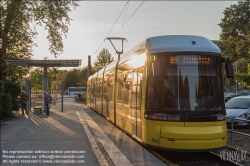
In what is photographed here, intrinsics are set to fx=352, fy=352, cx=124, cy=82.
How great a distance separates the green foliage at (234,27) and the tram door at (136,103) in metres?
51.4

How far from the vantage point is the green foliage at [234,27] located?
197 feet

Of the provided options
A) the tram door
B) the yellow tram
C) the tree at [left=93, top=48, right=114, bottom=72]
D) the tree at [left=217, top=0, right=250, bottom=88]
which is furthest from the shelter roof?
the tree at [left=217, top=0, right=250, bottom=88]

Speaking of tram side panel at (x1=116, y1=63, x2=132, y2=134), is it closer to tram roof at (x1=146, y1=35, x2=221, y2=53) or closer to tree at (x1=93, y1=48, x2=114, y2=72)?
tram roof at (x1=146, y1=35, x2=221, y2=53)

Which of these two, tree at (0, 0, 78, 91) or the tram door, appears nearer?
the tram door

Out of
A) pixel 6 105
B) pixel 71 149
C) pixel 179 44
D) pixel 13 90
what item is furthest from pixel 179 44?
pixel 13 90

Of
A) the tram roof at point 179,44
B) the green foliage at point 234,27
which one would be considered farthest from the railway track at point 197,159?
the green foliage at point 234,27

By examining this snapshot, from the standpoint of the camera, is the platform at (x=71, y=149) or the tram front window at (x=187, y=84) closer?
the platform at (x=71, y=149)

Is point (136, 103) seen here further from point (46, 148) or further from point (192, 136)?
point (46, 148)

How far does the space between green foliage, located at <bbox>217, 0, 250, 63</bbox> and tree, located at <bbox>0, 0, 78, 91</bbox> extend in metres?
37.8

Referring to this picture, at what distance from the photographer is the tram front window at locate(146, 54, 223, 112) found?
9234 millimetres

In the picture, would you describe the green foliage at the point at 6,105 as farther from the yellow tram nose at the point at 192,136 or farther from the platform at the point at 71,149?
the yellow tram nose at the point at 192,136

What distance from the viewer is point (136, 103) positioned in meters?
11.1

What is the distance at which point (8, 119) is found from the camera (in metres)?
19.7

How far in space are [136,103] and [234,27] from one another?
56.2 metres
